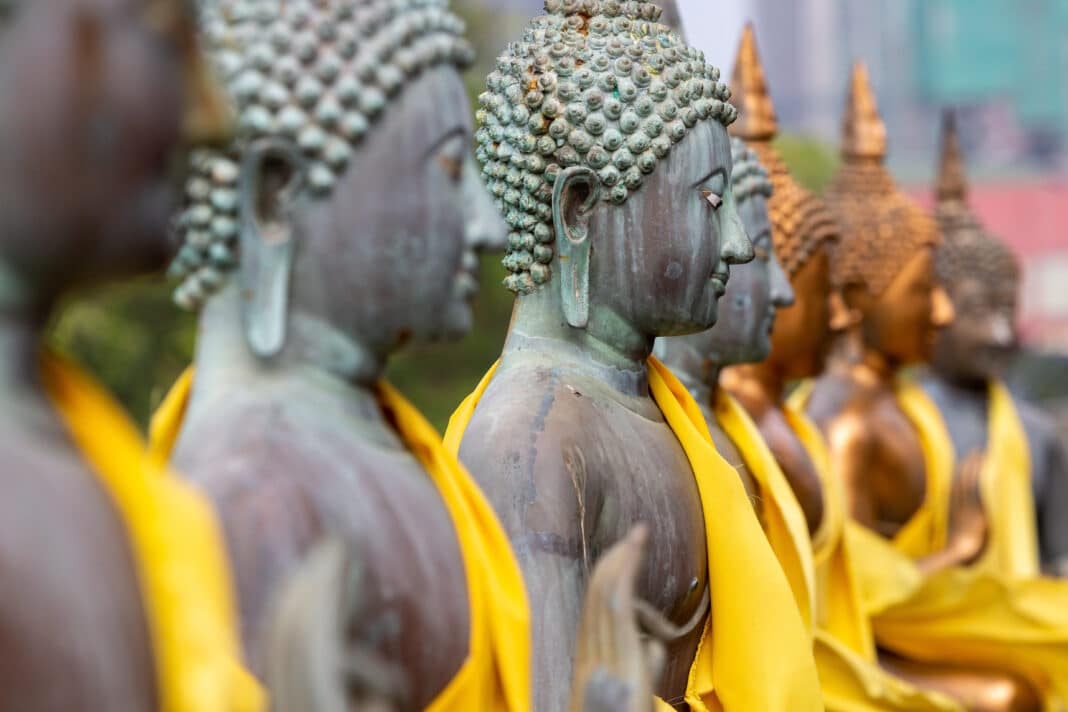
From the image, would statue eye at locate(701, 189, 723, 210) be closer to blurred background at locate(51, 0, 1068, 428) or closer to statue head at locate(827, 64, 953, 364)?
statue head at locate(827, 64, 953, 364)

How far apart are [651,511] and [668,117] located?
787 mm

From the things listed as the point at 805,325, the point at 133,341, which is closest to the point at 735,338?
the point at 805,325

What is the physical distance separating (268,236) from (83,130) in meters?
0.66

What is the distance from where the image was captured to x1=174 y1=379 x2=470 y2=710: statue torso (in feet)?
9.37

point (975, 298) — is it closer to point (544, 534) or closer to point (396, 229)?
point (544, 534)

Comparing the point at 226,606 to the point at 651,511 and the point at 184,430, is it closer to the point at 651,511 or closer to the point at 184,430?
the point at 184,430

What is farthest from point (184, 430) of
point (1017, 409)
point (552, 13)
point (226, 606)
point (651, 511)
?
point (1017, 409)

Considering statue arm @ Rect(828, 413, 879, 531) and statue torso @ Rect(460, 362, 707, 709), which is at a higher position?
statue torso @ Rect(460, 362, 707, 709)

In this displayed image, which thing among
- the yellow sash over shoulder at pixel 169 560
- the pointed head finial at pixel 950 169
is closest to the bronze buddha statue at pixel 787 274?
the pointed head finial at pixel 950 169

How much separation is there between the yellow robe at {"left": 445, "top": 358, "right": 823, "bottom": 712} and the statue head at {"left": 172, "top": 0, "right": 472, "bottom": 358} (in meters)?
1.30

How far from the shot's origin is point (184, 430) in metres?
3.01

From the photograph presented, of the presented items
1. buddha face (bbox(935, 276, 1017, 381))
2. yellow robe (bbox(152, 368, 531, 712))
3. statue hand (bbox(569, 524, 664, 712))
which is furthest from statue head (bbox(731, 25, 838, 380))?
statue hand (bbox(569, 524, 664, 712))

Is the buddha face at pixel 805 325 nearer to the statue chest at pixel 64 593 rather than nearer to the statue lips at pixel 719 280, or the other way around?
the statue lips at pixel 719 280

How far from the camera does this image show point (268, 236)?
2.98 m
